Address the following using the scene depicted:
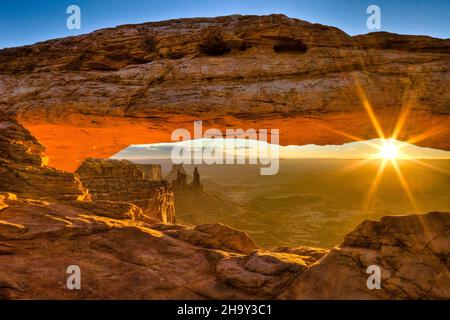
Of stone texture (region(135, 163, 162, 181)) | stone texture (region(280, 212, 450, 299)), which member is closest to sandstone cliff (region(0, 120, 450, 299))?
stone texture (region(280, 212, 450, 299))

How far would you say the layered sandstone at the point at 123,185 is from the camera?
29578 millimetres

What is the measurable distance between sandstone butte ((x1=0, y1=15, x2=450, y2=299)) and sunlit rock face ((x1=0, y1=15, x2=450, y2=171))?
0.19ft

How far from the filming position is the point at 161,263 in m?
8.80

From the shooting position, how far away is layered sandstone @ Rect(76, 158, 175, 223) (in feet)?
97.0

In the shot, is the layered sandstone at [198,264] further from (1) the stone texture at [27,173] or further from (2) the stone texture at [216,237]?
(1) the stone texture at [27,173]

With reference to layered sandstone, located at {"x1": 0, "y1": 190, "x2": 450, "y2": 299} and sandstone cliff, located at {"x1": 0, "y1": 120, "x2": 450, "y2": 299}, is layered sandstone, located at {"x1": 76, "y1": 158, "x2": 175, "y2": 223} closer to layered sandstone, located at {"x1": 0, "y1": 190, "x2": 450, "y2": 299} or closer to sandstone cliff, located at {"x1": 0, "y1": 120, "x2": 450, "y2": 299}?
sandstone cliff, located at {"x1": 0, "y1": 120, "x2": 450, "y2": 299}

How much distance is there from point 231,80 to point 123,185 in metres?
22.9

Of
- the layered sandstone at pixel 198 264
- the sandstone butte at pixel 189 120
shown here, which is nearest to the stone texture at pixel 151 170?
the sandstone butte at pixel 189 120

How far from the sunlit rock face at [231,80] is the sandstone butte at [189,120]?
6cm

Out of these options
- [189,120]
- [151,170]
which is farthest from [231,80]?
[151,170]

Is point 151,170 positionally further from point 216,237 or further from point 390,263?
point 390,263
